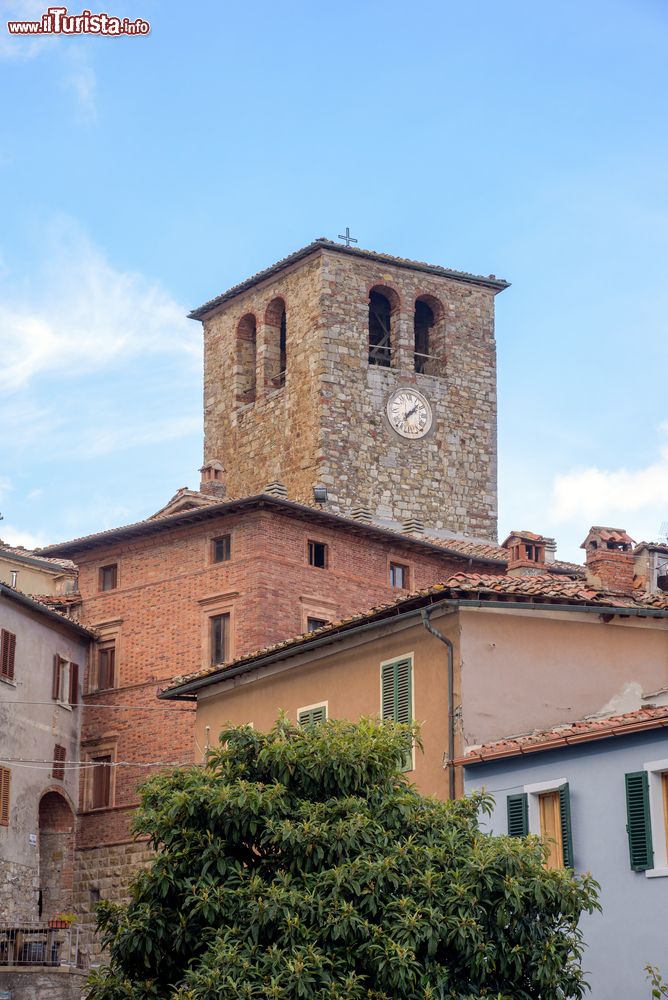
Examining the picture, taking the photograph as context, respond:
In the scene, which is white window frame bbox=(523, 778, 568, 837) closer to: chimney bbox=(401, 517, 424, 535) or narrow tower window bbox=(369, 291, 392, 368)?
chimney bbox=(401, 517, 424, 535)

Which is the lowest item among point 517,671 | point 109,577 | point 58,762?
point 517,671

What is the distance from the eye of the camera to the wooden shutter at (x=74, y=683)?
43.4 m

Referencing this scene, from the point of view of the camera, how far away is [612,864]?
20.8 m

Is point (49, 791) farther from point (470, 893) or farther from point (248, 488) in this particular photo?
point (470, 893)

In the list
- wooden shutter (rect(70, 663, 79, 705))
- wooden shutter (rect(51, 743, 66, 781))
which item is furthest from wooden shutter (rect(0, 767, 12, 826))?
wooden shutter (rect(70, 663, 79, 705))

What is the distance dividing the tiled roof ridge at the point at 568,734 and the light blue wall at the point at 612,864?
0.54ft

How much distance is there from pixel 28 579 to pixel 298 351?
9703mm

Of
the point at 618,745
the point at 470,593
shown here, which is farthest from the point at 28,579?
the point at 618,745

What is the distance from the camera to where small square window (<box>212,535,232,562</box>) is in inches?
1645

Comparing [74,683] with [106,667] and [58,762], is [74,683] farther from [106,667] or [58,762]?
[58,762]

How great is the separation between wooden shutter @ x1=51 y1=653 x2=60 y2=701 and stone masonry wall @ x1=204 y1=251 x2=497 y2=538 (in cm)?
906

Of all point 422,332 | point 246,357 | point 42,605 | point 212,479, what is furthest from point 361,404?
point 42,605

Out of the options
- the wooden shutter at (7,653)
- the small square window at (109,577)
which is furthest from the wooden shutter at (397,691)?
the small square window at (109,577)

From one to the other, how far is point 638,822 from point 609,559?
39.0ft
